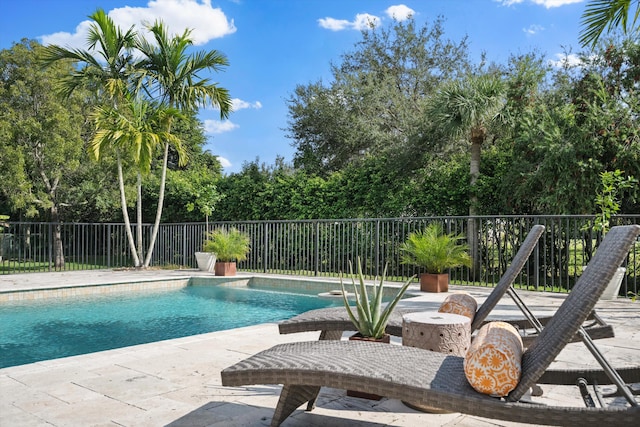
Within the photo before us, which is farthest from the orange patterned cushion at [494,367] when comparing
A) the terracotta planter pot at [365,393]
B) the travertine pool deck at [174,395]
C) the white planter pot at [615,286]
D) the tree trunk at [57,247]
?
the tree trunk at [57,247]

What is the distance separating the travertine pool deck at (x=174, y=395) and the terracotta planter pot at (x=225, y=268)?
21.7 ft

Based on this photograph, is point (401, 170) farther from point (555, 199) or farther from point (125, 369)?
point (125, 369)

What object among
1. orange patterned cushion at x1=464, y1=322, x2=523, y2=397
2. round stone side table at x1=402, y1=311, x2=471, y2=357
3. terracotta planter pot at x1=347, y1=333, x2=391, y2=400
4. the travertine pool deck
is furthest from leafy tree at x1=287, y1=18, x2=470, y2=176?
orange patterned cushion at x1=464, y1=322, x2=523, y2=397

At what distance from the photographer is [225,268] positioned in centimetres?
1089

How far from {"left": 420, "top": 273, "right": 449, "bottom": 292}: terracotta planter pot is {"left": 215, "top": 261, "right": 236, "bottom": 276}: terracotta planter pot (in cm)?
447

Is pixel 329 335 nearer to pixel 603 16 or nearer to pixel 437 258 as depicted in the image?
pixel 603 16

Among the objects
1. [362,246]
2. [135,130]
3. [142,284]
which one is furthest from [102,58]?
[362,246]

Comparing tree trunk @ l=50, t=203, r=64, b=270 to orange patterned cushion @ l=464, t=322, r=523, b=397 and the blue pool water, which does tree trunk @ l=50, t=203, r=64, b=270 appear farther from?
orange patterned cushion @ l=464, t=322, r=523, b=397

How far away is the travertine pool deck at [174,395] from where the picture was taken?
247cm

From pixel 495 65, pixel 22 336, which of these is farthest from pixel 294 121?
pixel 22 336

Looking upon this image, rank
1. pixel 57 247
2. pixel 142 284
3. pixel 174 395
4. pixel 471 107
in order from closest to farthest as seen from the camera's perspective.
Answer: pixel 174 395 < pixel 471 107 < pixel 142 284 < pixel 57 247

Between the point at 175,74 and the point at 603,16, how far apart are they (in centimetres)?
1035

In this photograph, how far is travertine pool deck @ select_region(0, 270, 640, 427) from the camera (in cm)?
247

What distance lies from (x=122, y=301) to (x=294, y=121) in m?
13.5
